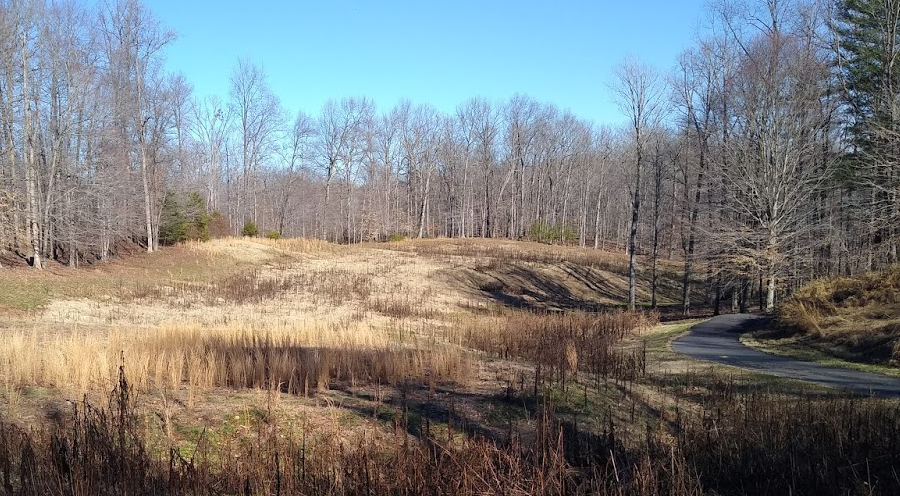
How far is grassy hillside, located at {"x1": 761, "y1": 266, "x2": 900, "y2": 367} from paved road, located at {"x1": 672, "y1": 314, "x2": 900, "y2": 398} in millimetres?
1156

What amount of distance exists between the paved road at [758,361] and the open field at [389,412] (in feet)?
2.85

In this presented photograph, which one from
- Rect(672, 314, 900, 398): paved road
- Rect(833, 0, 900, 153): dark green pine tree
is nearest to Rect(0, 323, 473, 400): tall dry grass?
Rect(672, 314, 900, 398): paved road

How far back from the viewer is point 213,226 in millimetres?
45406

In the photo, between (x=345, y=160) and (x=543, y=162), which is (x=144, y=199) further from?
(x=543, y=162)

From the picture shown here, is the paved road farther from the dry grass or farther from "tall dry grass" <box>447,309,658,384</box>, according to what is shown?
"tall dry grass" <box>447,309,658,384</box>

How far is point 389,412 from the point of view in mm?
7426

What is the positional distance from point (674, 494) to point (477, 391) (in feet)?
17.2

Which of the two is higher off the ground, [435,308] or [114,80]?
[114,80]

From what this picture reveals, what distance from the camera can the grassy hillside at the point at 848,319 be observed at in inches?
489

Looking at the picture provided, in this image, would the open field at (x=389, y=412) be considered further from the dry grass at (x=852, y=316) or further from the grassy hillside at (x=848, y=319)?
the dry grass at (x=852, y=316)

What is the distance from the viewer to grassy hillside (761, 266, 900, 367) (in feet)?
40.7

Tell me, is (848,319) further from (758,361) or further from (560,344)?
(560,344)

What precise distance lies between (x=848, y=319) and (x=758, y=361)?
4.21 metres

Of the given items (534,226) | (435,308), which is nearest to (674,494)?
(435,308)
